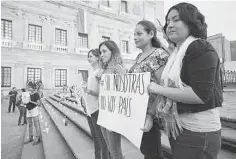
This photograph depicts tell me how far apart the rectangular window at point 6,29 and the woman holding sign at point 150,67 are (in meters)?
16.1

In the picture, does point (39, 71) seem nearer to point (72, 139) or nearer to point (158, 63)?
point (72, 139)

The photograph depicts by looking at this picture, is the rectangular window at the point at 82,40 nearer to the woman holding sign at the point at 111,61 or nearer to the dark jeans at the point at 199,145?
the woman holding sign at the point at 111,61

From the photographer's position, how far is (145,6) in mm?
22828

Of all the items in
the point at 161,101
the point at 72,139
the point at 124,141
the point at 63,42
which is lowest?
the point at 72,139

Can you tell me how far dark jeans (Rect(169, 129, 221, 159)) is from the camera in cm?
77

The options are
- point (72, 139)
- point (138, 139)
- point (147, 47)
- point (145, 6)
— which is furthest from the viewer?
point (145, 6)

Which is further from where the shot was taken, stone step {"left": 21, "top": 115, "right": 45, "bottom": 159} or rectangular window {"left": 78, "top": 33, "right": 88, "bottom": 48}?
rectangular window {"left": 78, "top": 33, "right": 88, "bottom": 48}

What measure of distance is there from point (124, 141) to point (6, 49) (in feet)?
47.2

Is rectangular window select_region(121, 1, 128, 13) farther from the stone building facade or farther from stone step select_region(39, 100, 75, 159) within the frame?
stone step select_region(39, 100, 75, 159)

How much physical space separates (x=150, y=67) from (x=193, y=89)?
1.44 feet

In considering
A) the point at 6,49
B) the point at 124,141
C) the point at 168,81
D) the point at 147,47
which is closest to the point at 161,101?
the point at 168,81

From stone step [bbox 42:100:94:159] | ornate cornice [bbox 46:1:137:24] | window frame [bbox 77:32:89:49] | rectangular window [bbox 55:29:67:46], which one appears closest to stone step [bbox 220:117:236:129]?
stone step [bbox 42:100:94:159]

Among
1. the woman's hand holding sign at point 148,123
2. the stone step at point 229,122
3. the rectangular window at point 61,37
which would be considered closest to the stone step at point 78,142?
the woman's hand holding sign at point 148,123

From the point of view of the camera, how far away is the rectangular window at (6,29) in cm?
1340
